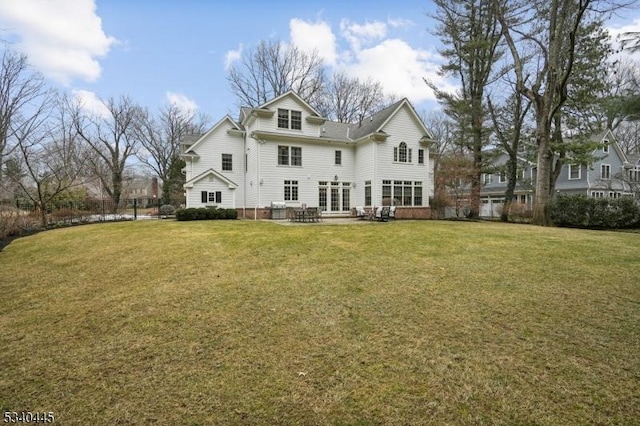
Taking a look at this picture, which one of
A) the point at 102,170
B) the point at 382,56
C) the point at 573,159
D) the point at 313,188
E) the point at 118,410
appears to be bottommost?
the point at 118,410

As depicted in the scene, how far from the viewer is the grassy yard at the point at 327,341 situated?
256cm

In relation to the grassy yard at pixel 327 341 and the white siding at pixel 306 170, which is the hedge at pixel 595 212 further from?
the white siding at pixel 306 170

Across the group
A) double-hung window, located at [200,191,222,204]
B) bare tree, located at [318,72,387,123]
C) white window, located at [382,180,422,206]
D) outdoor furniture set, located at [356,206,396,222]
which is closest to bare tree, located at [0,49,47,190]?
double-hung window, located at [200,191,222,204]

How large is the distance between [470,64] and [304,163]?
13.9 m

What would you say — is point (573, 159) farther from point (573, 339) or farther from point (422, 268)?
point (573, 339)

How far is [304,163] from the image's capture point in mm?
20766

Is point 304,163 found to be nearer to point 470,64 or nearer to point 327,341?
point 470,64

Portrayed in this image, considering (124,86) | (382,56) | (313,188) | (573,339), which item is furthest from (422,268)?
(124,86)

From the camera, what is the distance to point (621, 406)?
2482mm

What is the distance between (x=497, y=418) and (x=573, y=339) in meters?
1.97

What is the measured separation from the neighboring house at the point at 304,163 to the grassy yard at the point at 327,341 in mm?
12969

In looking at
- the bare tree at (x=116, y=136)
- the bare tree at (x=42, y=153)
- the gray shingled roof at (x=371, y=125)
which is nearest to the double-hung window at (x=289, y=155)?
the gray shingled roof at (x=371, y=125)

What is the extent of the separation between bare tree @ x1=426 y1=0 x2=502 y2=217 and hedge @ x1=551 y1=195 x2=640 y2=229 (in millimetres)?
6327

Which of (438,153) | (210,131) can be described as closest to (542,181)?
(438,153)
